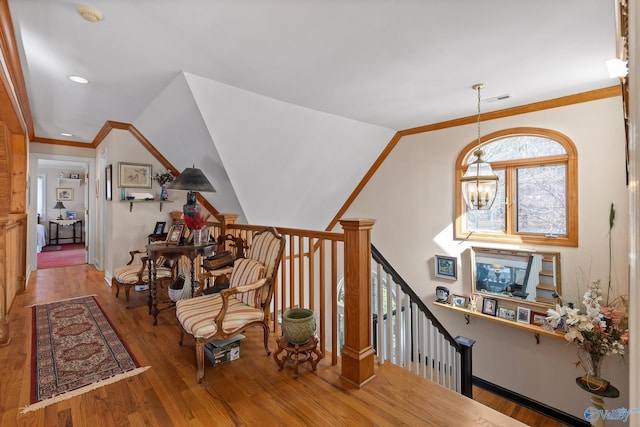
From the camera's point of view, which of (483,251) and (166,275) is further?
(483,251)

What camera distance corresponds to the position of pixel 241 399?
192cm

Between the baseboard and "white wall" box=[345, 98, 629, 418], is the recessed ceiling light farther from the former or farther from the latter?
the baseboard

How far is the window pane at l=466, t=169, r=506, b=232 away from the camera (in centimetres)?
407

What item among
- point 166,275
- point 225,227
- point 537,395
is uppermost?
point 225,227

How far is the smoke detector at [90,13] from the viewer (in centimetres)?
190

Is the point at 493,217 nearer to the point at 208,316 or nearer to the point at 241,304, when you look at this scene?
the point at 241,304

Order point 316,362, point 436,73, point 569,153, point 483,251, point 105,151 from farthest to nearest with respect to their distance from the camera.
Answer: point 105,151, point 483,251, point 569,153, point 436,73, point 316,362

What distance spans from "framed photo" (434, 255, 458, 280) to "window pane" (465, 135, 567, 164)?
1454 millimetres

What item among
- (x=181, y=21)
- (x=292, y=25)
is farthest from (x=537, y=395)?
(x=181, y=21)

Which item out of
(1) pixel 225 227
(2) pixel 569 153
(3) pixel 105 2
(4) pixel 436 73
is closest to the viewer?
(3) pixel 105 2

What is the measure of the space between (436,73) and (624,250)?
2758 millimetres

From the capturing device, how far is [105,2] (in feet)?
6.09

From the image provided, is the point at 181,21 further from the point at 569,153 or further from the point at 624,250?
the point at 624,250

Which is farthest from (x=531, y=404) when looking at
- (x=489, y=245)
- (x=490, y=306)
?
(x=489, y=245)
